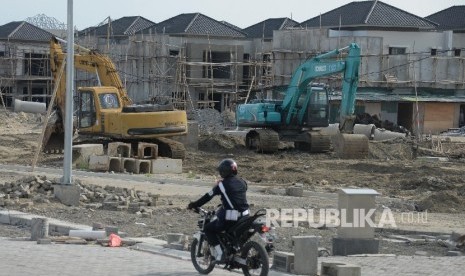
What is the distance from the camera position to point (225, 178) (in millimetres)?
12312

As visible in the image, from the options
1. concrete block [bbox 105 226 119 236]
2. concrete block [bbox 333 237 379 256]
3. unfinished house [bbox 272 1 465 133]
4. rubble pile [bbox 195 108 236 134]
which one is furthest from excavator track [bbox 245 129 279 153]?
concrete block [bbox 333 237 379 256]

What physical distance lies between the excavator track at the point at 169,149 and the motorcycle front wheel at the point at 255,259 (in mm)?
23332

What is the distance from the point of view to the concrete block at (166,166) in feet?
103

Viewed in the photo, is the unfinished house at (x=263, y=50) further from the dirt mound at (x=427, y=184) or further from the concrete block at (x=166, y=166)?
the dirt mound at (x=427, y=184)

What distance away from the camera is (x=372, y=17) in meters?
67.6

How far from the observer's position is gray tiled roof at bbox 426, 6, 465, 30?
75438 mm

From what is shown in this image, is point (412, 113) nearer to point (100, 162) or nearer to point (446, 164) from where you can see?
point (446, 164)

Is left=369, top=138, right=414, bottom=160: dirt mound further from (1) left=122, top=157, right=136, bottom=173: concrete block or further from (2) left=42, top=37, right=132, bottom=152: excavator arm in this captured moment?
(1) left=122, top=157, right=136, bottom=173: concrete block

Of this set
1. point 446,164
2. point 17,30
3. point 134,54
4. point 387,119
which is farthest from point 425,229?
point 17,30

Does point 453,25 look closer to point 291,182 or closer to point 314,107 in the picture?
point 314,107

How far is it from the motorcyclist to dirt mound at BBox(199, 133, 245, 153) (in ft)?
92.5

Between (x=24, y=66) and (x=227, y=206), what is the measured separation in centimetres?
6434

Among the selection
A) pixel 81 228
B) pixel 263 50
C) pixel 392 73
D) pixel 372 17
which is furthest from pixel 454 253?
pixel 263 50

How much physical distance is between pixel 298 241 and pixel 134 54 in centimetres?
5390
